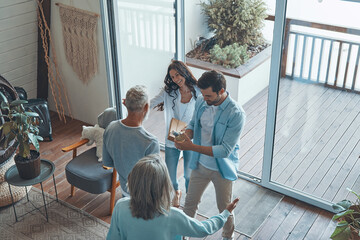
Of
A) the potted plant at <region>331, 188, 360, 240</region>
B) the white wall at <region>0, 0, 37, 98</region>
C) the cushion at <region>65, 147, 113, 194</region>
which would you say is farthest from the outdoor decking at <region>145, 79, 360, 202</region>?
the white wall at <region>0, 0, 37, 98</region>

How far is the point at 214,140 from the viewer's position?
3.12 meters

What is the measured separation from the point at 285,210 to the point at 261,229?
1.20ft

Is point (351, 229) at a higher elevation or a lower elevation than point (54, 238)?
higher

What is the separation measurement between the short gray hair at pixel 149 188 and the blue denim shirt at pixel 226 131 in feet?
3.22

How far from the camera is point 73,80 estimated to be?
5547 mm

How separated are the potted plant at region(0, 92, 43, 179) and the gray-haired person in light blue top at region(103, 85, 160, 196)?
2.99 ft

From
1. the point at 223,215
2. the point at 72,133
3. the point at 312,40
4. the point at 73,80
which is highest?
the point at 312,40

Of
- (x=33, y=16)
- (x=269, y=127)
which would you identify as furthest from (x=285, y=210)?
(x=33, y=16)

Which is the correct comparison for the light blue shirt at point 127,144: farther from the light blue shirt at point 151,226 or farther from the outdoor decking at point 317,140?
the outdoor decking at point 317,140

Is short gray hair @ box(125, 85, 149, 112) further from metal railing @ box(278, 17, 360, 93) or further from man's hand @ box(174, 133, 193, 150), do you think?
metal railing @ box(278, 17, 360, 93)

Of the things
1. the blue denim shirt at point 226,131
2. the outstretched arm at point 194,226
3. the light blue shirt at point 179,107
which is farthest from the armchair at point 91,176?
the outstretched arm at point 194,226

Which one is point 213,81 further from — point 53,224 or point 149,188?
point 53,224

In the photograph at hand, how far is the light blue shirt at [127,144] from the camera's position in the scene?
9.45 ft

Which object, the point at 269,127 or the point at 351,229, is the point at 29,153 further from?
the point at 351,229
